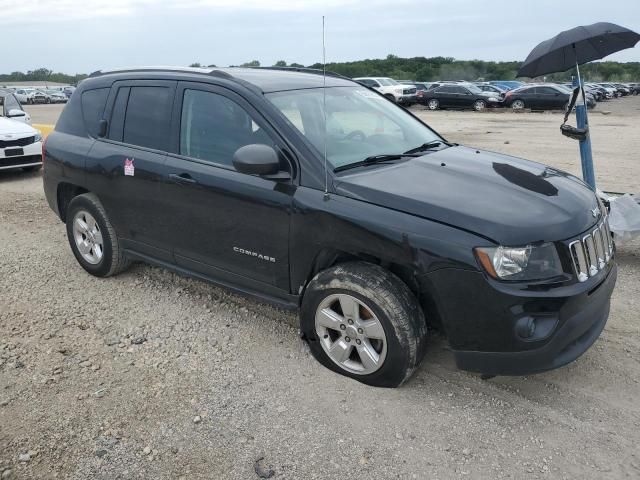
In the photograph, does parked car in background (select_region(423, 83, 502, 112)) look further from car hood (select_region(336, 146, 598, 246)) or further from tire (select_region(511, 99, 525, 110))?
car hood (select_region(336, 146, 598, 246))

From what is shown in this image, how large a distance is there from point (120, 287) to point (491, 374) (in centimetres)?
320

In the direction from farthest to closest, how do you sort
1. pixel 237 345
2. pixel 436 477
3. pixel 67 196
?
pixel 67 196 → pixel 237 345 → pixel 436 477

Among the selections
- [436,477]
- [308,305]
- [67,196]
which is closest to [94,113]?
[67,196]

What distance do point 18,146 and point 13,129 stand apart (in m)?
0.36

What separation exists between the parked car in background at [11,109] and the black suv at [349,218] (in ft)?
23.7

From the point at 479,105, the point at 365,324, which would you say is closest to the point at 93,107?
the point at 365,324

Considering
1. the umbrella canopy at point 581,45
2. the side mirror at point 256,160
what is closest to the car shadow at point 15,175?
the side mirror at point 256,160

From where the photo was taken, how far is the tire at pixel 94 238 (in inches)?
183

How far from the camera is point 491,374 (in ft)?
9.84

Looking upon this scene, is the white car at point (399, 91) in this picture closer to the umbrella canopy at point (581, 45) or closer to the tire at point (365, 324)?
the umbrella canopy at point (581, 45)

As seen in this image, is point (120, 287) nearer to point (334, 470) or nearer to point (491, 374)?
point (334, 470)

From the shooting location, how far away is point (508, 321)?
2793 millimetres

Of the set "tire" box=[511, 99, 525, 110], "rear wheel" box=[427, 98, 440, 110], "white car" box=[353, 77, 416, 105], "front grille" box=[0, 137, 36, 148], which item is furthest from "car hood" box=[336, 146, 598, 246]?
"white car" box=[353, 77, 416, 105]

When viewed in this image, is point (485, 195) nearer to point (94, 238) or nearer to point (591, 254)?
point (591, 254)
